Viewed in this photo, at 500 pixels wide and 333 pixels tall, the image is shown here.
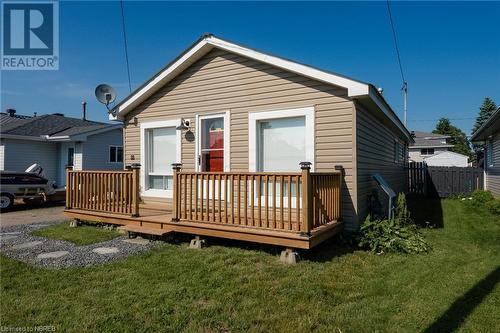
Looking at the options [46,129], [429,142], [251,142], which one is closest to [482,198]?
[251,142]

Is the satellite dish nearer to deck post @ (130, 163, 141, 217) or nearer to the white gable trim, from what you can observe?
the white gable trim

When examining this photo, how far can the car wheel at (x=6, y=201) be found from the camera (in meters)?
10.9

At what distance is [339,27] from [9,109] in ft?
72.9

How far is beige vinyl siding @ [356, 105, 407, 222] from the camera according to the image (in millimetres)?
5989

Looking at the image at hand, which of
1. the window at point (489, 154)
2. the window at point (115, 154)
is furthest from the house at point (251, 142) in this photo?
the window at point (115, 154)

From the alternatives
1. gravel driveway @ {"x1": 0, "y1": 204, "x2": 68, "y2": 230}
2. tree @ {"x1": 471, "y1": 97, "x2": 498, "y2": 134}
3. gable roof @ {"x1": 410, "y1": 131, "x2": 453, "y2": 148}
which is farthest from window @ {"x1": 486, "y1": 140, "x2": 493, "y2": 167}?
tree @ {"x1": 471, "y1": 97, "x2": 498, "y2": 134}

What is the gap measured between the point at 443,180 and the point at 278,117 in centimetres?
1149

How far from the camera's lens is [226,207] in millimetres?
5113

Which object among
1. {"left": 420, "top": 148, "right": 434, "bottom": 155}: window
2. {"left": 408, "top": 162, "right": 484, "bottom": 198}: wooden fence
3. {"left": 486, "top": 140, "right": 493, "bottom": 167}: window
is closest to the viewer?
{"left": 486, "top": 140, "right": 493, "bottom": 167}: window

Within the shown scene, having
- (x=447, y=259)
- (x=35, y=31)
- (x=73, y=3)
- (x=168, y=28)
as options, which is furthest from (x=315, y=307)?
Result: (x=168, y=28)

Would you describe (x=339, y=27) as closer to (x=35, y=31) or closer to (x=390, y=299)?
(x=35, y=31)

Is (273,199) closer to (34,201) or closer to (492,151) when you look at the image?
(34,201)

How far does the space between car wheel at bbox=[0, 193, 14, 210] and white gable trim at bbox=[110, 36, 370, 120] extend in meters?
5.89

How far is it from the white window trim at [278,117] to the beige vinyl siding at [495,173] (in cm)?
933
